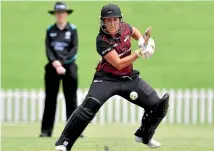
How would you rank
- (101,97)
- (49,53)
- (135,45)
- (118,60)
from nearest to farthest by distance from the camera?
(118,60) < (101,97) < (49,53) < (135,45)

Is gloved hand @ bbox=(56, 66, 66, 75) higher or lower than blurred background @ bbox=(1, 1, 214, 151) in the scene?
higher

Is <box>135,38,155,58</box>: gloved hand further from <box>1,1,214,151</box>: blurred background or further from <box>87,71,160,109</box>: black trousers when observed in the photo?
<box>1,1,214,151</box>: blurred background

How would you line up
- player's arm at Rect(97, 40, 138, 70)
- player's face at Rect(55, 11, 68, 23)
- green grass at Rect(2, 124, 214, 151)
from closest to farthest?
1. player's arm at Rect(97, 40, 138, 70)
2. green grass at Rect(2, 124, 214, 151)
3. player's face at Rect(55, 11, 68, 23)

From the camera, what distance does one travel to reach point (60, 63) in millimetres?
13305

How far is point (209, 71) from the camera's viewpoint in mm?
21969

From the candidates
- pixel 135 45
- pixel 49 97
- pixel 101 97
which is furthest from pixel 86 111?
pixel 135 45

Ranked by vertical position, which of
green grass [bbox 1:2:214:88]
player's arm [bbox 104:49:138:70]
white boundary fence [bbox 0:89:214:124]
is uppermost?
player's arm [bbox 104:49:138:70]

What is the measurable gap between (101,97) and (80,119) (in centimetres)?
37

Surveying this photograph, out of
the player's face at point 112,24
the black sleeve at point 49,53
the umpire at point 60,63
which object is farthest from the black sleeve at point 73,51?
the player's face at point 112,24

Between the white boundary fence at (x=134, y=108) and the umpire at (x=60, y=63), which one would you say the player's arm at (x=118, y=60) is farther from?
the white boundary fence at (x=134, y=108)

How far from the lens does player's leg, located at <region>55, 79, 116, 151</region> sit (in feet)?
29.7

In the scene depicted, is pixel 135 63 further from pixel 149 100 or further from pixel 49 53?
pixel 149 100

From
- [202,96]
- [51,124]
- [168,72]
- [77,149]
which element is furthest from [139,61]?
[77,149]

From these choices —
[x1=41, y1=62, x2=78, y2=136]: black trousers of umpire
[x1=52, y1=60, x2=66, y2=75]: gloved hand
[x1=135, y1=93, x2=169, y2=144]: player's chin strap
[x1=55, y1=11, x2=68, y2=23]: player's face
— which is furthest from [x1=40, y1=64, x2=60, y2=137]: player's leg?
[x1=135, y1=93, x2=169, y2=144]: player's chin strap
